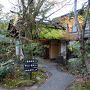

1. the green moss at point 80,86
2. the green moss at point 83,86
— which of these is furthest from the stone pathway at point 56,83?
the green moss at point 83,86

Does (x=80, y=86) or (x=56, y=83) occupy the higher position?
(x=80, y=86)


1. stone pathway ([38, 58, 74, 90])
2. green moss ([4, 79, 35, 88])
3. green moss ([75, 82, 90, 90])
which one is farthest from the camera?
green moss ([4, 79, 35, 88])

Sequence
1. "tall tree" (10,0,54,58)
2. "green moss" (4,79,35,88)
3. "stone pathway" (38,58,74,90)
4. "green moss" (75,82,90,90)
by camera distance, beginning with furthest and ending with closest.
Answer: "tall tree" (10,0,54,58) → "green moss" (4,79,35,88) → "stone pathway" (38,58,74,90) → "green moss" (75,82,90,90)

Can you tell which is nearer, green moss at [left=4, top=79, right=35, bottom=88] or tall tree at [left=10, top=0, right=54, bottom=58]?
green moss at [left=4, top=79, right=35, bottom=88]

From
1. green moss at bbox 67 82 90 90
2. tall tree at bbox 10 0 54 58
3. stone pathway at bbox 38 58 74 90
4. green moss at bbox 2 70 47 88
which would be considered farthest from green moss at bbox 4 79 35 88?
tall tree at bbox 10 0 54 58

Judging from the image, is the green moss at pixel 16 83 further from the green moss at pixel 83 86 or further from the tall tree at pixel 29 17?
the tall tree at pixel 29 17

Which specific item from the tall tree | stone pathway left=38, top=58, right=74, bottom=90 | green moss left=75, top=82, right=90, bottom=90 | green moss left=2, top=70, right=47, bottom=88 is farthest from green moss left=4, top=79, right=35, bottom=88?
the tall tree

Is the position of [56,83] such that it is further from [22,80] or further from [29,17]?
[29,17]

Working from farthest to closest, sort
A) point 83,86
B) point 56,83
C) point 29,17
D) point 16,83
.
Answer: point 29,17 < point 56,83 < point 16,83 < point 83,86

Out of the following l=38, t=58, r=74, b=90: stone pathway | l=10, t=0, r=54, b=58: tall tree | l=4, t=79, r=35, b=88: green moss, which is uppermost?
l=10, t=0, r=54, b=58: tall tree

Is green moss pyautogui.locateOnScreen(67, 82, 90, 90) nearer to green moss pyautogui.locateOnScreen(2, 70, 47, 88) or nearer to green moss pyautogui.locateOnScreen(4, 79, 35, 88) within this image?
green moss pyautogui.locateOnScreen(2, 70, 47, 88)

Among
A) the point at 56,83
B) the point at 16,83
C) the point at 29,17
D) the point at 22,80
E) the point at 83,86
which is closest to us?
the point at 83,86

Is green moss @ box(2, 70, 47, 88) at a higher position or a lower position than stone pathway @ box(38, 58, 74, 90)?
higher

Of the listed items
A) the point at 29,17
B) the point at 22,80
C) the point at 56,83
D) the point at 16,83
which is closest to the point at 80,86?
the point at 56,83
